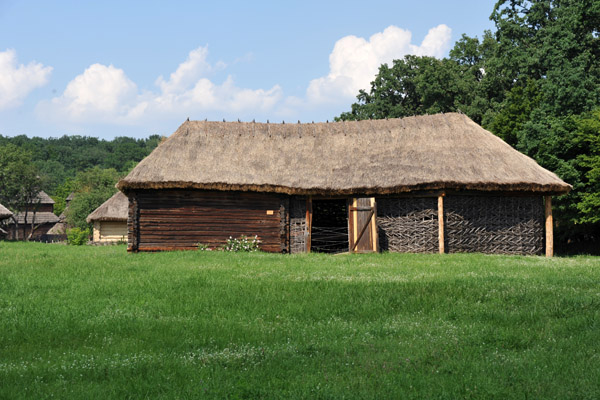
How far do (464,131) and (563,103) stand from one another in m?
7.43

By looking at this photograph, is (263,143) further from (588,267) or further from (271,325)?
(271,325)

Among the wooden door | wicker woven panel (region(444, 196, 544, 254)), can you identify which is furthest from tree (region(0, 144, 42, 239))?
wicker woven panel (region(444, 196, 544, 254))

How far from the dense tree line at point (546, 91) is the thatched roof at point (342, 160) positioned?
3484 millimetres

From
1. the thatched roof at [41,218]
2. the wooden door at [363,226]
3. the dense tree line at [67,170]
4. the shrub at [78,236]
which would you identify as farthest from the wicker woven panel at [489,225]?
the thatched roof at [41,218]

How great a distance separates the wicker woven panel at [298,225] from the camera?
22.8m

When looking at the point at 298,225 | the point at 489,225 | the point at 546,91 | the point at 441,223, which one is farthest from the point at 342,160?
the point at 546,91

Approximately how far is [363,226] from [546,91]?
13.6 m

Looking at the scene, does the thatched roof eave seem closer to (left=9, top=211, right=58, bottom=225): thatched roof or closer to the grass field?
the grass field

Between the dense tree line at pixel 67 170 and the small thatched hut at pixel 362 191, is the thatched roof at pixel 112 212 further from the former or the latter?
the small thatched hut at pixel 362 191

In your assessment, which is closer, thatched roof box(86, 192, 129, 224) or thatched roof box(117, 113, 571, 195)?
thatched roof box(117, 113, 571, 195)

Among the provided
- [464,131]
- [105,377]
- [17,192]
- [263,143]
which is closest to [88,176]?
[17,192]

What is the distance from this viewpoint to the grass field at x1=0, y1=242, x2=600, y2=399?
591cm

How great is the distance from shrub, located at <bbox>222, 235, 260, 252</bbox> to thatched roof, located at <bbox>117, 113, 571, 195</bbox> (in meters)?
2.07

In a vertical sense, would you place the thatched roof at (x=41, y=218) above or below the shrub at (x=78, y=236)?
above
